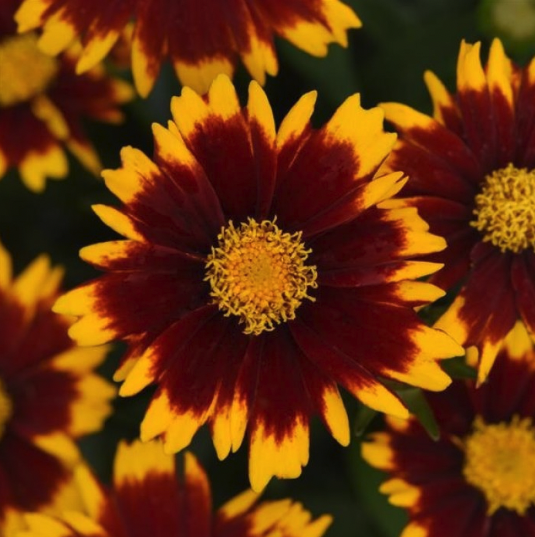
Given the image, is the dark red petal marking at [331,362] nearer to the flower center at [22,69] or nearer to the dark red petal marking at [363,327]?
the dark red petal marking at [363,327]

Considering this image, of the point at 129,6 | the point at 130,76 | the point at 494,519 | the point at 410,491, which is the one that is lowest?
the point at 494,519

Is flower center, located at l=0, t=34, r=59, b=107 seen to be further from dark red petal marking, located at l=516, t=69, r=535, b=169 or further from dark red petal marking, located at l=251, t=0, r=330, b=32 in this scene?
dark red petal marking, located at l=516, t=69, r=535, b=169

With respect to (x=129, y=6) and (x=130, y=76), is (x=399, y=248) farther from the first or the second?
(x=130, y=76)

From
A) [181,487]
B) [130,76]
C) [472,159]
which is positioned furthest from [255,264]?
[130,76]

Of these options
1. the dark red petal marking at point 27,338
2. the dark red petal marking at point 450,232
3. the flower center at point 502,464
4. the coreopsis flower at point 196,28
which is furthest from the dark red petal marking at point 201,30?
the flower center at point 502,464

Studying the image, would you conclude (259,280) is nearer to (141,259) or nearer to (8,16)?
(141,259)

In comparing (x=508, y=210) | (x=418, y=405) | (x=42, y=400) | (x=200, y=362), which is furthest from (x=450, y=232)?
(x=42, y=400)
